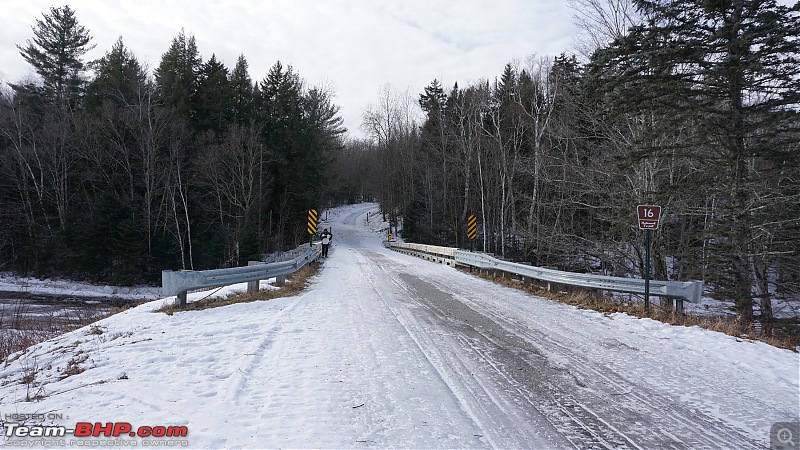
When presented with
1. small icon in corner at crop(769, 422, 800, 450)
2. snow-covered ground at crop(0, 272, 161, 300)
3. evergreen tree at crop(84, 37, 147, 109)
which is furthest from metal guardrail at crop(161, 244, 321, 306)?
evergreen tree at crop(84, 37, 147, 109)

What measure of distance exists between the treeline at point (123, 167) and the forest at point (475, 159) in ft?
0.55

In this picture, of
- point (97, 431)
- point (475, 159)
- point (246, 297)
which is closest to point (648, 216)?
point (246, 297)

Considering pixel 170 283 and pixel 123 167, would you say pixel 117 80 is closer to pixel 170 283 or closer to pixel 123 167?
pixel 123 167

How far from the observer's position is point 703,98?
1038cm

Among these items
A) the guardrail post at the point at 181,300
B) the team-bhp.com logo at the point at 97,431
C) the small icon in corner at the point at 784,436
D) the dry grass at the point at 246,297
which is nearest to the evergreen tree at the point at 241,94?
the dry grass at the point at 246,297

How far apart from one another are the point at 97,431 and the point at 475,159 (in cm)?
3416

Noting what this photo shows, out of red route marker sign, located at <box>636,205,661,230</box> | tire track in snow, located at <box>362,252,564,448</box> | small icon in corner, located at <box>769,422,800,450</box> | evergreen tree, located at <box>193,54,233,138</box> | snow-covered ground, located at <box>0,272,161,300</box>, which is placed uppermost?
evergreen tree, located at <box>193,54,233,138</box>

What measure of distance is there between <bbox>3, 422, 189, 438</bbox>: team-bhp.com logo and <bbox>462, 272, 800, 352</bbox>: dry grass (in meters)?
8.00

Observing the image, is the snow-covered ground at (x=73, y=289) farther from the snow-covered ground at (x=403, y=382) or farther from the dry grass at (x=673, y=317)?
the dry grass at (x=673, y=317)

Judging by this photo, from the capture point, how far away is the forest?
976 centimetres

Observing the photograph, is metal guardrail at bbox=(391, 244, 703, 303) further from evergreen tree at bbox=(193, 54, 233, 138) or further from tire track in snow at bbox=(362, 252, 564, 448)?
evergreen tree at bbox=(193, 54, 233, 138)

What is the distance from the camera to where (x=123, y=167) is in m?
32.0

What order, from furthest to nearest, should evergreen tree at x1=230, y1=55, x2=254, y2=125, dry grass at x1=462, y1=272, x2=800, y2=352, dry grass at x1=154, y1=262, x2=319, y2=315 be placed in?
evergreen tree at x1=230, y1=55, x2=254, y2=125
dry grass at x1=154, y1=262, x2=319, y2=315
dry grass at x1=462, y1=272, x2=800, y2=352

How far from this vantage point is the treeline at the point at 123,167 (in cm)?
3014
